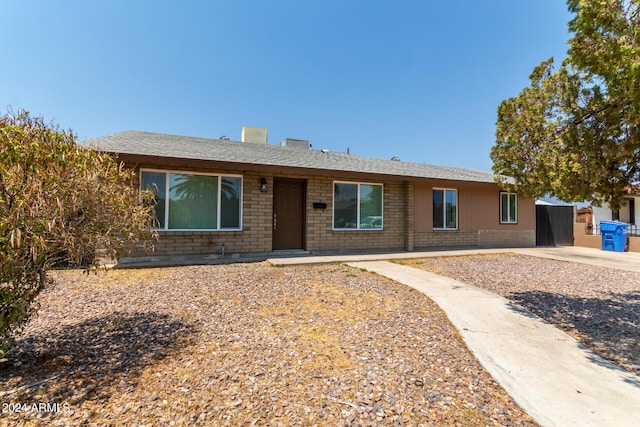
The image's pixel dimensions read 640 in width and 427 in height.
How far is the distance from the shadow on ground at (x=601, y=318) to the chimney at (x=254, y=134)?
12165mm

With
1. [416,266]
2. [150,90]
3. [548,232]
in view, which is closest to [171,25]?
[150,90]

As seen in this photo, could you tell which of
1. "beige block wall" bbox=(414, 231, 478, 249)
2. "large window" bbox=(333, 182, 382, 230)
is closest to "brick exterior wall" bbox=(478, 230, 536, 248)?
"beige block wall" bbox=(414, 231, 478, 249)

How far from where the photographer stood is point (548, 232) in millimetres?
13727

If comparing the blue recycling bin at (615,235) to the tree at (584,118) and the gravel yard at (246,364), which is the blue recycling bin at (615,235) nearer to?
the tree at (584,118)

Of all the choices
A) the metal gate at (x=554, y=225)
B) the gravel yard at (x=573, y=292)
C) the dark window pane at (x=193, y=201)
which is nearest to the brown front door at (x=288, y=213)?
the dark window pane at (x=193, y=201)

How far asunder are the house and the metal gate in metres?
2.33

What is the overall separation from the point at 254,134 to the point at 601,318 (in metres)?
13.5

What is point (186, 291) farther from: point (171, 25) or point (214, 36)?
point (214, 36)

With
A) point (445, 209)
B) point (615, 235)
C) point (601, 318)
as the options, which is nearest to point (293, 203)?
point (445, 209)

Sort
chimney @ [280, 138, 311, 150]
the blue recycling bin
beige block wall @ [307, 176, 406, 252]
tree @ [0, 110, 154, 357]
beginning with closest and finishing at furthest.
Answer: tree @ [0, 110, 154, 357] → beige block wall @ [307, 176, 406, 252] → the blue recycling bin → chimney @ [280, 138, 311, 150]

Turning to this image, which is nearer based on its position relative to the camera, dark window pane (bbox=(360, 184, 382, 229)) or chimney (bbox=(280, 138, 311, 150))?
dark window pane (bbox=(360, 184, 382, 229))

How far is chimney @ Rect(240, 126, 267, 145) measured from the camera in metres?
14.0

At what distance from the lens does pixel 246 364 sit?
2611mm

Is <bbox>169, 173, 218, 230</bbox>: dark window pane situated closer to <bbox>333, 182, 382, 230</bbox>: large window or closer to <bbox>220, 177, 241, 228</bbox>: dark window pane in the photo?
<bbox>220, 177, 241, 228</bbox>: dark window pane
